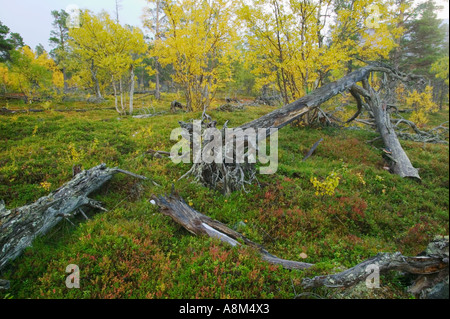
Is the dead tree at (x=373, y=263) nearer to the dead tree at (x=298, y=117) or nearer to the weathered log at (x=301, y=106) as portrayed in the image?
the dead tree at (x=298, y=117)

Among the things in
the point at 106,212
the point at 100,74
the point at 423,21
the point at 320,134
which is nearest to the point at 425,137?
the point at 320,134

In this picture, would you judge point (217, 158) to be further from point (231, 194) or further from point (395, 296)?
point (395, 296)

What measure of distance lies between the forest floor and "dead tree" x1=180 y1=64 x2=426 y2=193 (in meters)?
0.46

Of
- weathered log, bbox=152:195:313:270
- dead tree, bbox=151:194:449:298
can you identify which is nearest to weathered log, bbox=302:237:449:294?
dead tree, bbox=151:194:449:298

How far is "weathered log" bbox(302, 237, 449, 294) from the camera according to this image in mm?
2697

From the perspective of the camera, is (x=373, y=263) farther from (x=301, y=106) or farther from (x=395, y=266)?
(x=301, y=106)

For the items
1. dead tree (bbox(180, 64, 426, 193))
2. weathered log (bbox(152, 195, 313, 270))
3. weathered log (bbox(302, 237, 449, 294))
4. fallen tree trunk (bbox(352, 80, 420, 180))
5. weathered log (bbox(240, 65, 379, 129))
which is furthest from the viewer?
weathered log (bbox(240, 65, 379, 129))

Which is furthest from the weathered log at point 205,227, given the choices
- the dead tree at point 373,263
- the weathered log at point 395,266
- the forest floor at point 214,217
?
the weathered log at point 395,266

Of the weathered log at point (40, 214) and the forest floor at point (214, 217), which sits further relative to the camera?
the weathered log at point (40, 214)

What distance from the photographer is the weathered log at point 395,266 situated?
2697 millimetres

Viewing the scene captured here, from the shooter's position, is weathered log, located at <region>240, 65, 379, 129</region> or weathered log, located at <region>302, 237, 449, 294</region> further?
weathered log, located at <region>240, 65, 379, 129</region>

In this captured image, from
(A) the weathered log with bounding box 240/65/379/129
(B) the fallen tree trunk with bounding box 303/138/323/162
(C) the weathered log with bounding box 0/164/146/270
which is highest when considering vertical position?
(A) the weathered log with bounding box 240/65/379/129

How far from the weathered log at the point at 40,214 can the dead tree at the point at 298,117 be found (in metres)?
3.28

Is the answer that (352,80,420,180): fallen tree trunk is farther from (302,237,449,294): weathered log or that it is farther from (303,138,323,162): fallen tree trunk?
(302,237,449,294): weathered log
